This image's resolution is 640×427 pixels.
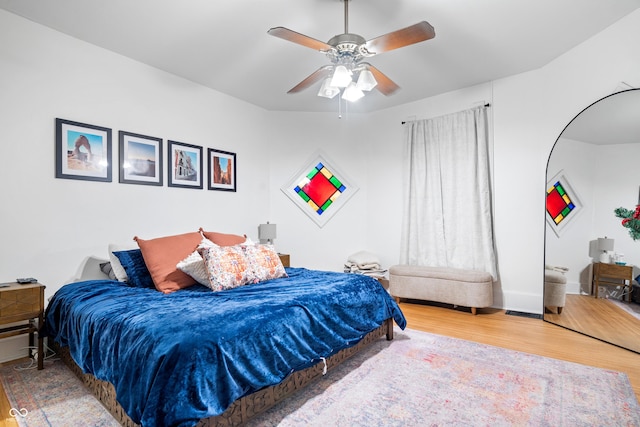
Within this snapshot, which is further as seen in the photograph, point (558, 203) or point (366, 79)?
point (558, 203)

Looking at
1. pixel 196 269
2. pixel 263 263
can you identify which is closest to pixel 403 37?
pixel 263 263

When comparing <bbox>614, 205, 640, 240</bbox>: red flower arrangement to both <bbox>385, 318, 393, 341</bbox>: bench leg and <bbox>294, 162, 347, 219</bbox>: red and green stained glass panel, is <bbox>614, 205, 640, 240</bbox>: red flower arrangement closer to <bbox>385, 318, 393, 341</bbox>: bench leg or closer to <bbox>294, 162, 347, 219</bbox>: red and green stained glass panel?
<bbox>385, 318, 393, 341</bbox>: bench leg

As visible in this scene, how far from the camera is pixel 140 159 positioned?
10.9 ft

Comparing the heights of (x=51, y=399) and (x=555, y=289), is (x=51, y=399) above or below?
below

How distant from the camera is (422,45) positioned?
3.05 meters

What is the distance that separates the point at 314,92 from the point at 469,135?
199 cm

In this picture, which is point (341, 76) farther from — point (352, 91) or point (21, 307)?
point (21, 307)

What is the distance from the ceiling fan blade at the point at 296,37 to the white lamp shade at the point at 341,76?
17cm

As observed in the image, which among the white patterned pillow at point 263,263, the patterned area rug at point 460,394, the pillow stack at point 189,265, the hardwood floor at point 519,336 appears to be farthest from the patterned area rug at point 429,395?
the white patterned pillow at point 263,263

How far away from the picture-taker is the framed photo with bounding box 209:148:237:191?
4031 millimetres

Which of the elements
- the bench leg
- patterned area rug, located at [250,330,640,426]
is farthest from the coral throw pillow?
the bench leg

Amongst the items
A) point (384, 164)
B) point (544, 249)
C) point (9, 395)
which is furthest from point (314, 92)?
point (9, 395)

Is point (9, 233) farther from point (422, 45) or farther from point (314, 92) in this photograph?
point (422, 45)

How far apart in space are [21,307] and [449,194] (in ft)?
14.0
